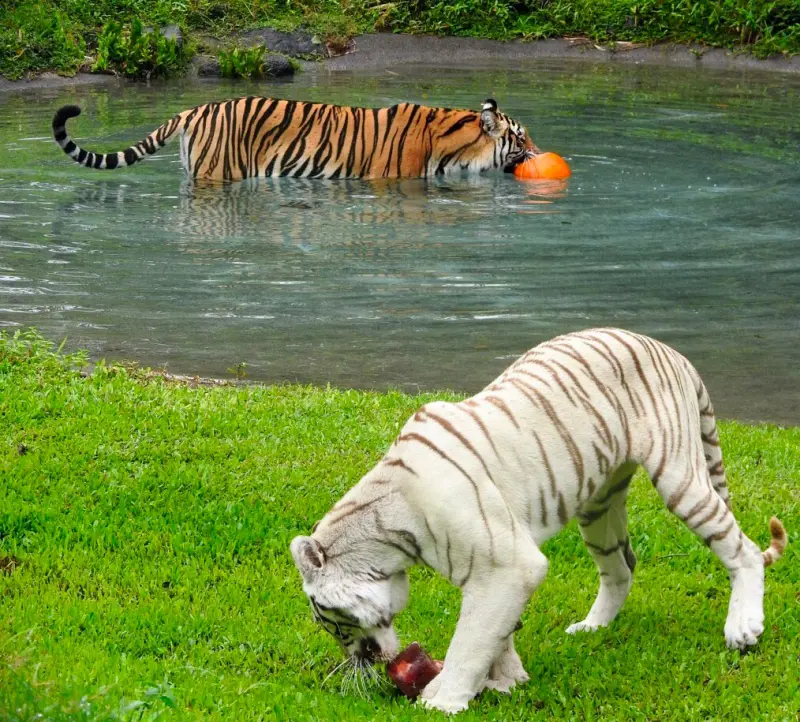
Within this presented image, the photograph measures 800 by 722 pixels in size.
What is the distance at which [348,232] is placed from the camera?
1201 centimetres

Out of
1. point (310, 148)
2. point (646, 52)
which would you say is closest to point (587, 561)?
point (310, 148)

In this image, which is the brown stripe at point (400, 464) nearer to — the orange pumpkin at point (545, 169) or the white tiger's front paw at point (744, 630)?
the white tiger's front paw at point (744, 630)

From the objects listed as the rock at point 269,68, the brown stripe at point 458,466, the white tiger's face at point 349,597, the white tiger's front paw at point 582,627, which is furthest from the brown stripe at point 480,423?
the rock at point 269,68

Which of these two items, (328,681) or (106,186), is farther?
(106,186)

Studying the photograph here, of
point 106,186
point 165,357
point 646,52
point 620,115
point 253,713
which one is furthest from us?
point 646,52

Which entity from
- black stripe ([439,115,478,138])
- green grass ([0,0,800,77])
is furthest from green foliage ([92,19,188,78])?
black stripe ([439,115,478,138])

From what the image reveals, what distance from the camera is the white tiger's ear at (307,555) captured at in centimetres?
383

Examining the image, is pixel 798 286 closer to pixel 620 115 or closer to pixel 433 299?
A: pixel 433 299

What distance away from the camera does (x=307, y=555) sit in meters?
3.85

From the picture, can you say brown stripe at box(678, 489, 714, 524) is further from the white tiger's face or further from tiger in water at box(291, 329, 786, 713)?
the white tiger's face

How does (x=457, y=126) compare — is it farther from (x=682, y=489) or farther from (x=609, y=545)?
(x=682, y=489)

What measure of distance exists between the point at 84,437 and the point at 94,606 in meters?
1.68

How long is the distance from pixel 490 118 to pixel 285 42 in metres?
10.6

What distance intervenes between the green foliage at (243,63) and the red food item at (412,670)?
19066 mm
